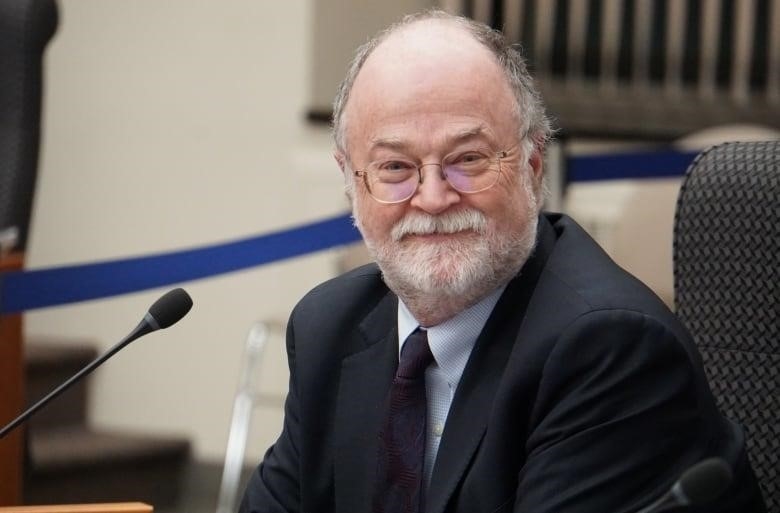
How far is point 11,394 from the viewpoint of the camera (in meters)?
3.63

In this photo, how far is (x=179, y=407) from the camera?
5.91 meters

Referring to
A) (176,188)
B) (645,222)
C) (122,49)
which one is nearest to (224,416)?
(176,188)

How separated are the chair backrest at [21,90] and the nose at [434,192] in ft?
6.46

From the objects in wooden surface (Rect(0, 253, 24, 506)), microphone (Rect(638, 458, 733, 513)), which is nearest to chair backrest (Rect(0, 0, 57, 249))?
wooden surface (Rect(0, 253, 24, 506))

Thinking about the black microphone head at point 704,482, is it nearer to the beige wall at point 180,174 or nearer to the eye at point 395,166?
the eye at point 395,166

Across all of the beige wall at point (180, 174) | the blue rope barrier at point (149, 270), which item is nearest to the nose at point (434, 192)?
the blue rope barrier at point (149, 270)

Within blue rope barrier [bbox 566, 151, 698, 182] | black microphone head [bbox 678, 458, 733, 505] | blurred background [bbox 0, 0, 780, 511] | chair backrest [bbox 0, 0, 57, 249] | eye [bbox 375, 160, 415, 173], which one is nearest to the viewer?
Answer: black microphone head [bbox 678, 458, 733, 505]

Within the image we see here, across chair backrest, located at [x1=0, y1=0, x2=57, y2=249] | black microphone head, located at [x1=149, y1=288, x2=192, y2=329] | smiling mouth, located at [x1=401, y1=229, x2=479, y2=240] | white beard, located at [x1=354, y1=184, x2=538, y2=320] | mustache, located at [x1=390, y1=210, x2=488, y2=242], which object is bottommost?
chair backrest, located at [x1=0, y1=0, x2=57, y2=249]

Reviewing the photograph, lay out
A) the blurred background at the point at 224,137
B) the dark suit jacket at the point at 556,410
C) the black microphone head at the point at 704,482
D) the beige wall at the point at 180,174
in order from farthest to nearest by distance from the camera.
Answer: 1. the beige wall at the point at 180,174
2. the blurred background at the point at 224,137
3. the dark suit jacket at the point at 556,410
4. the black microphone head at the point at 704,482

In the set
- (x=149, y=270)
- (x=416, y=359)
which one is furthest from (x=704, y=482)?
(x=149, y=270)

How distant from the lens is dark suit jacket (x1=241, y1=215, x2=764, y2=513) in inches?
73.7

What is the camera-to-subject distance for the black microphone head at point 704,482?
5.24 feet

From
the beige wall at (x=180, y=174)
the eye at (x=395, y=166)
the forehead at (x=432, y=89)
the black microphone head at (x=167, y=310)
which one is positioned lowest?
the beige wall at (x=180, y=174)

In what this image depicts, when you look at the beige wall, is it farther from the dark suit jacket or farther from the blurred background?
the dark suit jacket
